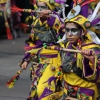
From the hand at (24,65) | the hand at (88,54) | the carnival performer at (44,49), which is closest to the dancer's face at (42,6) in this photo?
the carnival performer at (44,49)

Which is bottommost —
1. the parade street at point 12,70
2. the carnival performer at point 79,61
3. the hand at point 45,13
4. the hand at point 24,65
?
the parade street at point 12,70

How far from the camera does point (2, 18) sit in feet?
51.3

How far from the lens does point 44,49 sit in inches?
288

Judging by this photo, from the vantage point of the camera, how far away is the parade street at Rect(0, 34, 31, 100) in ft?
29.7

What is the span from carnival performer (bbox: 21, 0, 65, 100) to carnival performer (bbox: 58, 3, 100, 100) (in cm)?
108

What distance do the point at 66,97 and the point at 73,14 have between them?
92cm

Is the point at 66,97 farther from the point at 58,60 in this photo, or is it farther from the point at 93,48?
the point at 58,60

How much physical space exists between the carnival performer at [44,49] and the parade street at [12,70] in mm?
1382

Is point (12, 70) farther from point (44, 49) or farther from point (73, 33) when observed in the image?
point (73, 33)

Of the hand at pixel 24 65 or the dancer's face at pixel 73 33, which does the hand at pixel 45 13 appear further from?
the dancer's face at pixel 73 33

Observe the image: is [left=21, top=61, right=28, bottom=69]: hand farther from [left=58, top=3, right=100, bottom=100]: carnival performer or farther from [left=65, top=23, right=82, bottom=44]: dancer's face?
[left=65, top=23, right=82, bottom=44]: dancer's face

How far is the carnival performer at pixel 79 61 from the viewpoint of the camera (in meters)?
5.74

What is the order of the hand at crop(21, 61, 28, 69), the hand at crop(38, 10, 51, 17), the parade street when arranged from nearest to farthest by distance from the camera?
the hand at crop(21, 61, 28, 69) < the hand at crop(38, 10, 51, 17) < the parade street

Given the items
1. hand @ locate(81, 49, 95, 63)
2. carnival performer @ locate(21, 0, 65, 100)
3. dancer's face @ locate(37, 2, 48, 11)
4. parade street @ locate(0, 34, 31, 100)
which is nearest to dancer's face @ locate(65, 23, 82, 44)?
hand @ locate(81, 49, 95, 63)
